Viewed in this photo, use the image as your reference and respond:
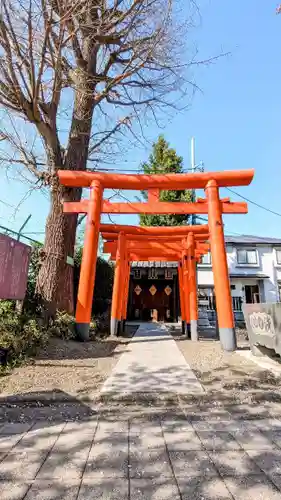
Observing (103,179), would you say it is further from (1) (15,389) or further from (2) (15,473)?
(2) (15,473)

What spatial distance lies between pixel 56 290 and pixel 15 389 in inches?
142

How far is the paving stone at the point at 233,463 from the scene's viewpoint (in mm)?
2076

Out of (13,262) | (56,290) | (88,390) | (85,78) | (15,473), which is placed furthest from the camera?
(85,78)

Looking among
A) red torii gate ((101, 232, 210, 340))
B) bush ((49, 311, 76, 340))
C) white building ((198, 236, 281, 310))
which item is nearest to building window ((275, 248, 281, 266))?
white building ((198, 236, 281, 310))

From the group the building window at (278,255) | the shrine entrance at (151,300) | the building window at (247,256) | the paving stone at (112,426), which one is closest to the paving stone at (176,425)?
the paving stone at (112,426)

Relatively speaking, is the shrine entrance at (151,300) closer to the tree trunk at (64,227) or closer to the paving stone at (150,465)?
the tree trunk at (64,227)

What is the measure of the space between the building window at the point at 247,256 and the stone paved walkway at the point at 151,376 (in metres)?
19.5

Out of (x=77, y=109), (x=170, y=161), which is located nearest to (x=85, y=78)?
(x=77, y=109)

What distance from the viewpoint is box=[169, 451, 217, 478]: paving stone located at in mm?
2066

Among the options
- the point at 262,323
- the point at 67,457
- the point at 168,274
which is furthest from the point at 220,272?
the point at 168,274

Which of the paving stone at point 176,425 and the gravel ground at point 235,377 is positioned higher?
the gravel ground at point 235,377

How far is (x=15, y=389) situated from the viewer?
12.6 ft

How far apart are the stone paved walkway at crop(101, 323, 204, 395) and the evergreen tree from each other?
13.8 meters

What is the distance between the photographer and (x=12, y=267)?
226 inches
